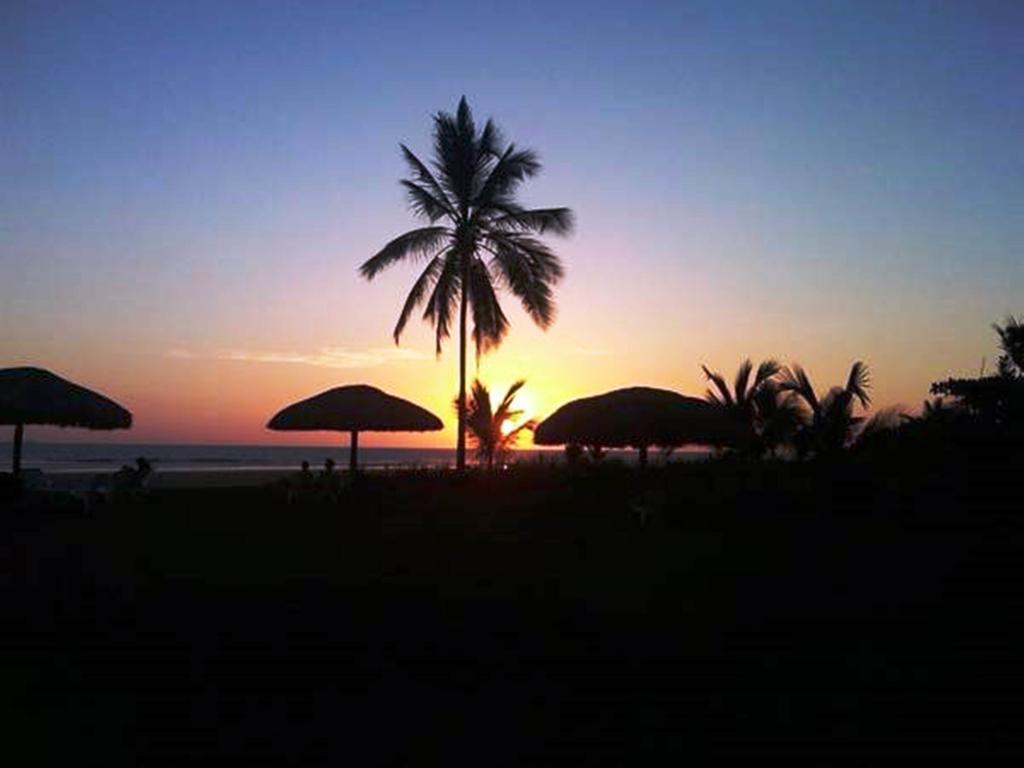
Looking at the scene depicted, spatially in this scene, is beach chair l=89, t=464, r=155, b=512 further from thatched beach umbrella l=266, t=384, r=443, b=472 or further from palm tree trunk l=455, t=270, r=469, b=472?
palm tree trunk l=455, t=270, r=469, b=472

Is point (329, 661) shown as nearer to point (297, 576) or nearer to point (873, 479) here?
point (297, 576)

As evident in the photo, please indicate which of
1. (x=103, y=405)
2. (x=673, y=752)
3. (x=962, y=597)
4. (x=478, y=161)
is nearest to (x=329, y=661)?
(x=673, y=752)

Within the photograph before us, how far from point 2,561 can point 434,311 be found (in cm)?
1028

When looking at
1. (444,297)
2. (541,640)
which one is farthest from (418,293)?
(541,640)

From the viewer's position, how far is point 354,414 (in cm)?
1736

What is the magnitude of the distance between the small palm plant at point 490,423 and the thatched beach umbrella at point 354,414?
6283 millimetres

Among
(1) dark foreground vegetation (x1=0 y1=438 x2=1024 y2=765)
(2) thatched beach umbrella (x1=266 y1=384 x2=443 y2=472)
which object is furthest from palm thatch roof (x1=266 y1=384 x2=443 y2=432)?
(1) dark foreground vegetation (x1=0 y1=438 x2=1024 y2=765)

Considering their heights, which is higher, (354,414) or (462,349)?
(462,349)

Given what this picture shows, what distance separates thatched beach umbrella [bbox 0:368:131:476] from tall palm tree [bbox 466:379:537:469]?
32.8ft

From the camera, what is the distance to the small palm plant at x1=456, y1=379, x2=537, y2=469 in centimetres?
2442

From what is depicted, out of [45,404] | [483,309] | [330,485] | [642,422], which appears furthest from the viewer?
[483,309]

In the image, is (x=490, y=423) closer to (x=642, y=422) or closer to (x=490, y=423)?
(x=490, y=423)

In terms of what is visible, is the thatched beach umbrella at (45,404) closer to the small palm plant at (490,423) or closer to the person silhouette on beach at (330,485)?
the person silhouette on beach at (330,485)

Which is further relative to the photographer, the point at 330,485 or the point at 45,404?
the point at 330,485
